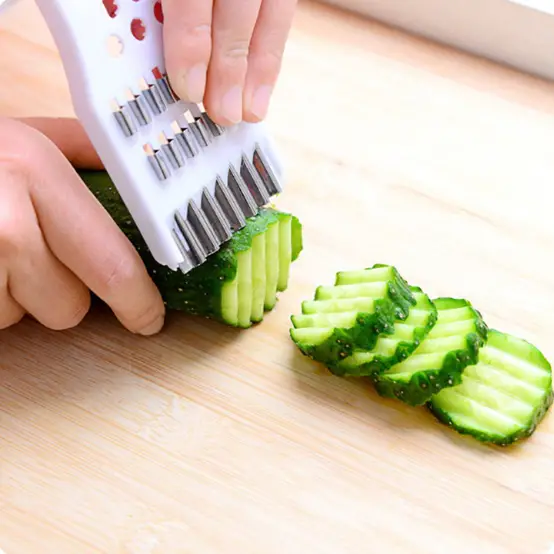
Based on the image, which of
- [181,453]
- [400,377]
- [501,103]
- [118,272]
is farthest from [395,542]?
[501,103]

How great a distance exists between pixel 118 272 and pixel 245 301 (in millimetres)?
266

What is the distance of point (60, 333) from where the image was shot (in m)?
1.85

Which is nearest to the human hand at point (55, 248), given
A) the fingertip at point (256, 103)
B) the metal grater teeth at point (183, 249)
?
the metal grater teeth at point (183, 249)

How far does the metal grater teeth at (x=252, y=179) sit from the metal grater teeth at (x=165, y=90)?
198 millimetres

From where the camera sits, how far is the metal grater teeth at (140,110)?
1527 mm

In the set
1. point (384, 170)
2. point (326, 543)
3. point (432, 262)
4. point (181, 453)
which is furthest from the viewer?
point (384, 170)

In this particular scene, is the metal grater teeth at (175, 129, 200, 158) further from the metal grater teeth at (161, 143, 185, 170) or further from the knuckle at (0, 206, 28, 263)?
the knuckle at (0, 206, 28, 263)

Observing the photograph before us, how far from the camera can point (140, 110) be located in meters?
1.54

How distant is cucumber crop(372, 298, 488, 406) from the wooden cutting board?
7 centimetres

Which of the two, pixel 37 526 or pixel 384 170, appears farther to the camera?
pixel 384 170

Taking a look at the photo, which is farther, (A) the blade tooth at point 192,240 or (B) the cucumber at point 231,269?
(B) the cucumber at point 231,269

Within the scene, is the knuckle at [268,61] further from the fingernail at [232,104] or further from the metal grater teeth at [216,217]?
the metal grater teeth at [216,217]

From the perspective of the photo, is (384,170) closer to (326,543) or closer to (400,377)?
(400,377)

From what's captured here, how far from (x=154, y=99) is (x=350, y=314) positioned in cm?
53
